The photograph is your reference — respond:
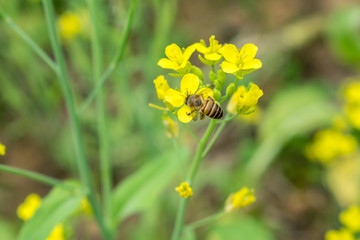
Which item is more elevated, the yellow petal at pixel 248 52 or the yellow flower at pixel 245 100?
the yellow petal at pixel 248 52

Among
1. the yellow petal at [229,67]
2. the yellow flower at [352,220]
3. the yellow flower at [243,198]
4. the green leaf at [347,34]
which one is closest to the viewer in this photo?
the yellow petal at [229,67]

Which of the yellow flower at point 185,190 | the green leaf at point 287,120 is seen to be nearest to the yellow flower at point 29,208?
the yellow flower at point 185,190

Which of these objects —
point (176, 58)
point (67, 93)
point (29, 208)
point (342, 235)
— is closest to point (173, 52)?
point (176, 58)

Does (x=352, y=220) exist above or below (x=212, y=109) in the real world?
below

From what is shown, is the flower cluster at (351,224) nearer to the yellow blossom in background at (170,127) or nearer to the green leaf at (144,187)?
the green leaf at (144,187)

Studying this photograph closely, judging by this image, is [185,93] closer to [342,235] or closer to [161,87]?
[161,87]

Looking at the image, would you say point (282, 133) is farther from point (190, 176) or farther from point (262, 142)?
point (190, 176)

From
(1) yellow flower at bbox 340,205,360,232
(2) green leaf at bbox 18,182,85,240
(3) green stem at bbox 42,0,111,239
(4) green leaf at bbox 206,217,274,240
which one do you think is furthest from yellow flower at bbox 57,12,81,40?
(1) yellow flower at bbox 340,205,360,232
